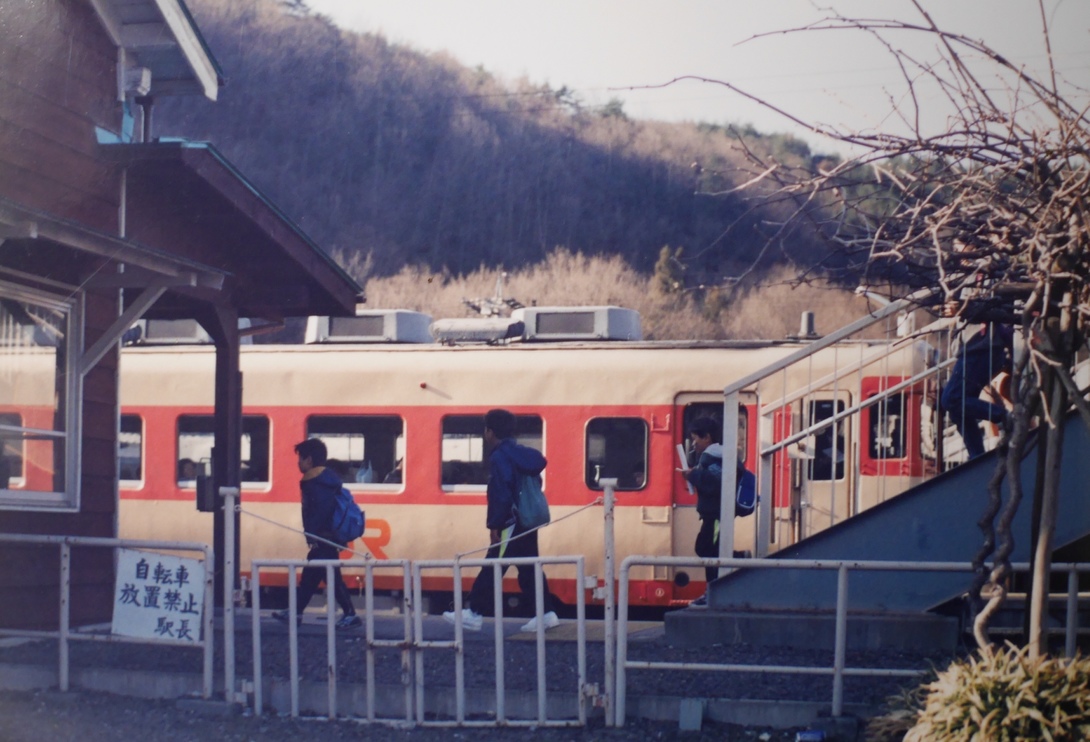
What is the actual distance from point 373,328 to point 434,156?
45446mm

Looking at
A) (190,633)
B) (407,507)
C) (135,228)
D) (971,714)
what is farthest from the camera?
(407,507)

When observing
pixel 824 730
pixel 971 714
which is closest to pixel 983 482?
pixel 824 730

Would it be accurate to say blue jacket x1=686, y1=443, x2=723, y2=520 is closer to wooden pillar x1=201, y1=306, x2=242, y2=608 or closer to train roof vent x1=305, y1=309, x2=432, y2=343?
wooden pillar x1=201, y1=306, x2=242, y2=608

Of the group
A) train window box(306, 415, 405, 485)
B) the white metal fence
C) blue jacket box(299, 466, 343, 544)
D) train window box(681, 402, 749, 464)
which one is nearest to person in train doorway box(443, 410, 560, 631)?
blue jacket box(299, 466, 343, 544)

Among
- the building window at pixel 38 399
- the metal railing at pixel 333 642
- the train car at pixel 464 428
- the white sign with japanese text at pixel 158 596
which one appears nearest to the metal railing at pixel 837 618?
the metal railing at pixel 333 642

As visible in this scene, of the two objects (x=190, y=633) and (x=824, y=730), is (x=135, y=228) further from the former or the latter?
(x=824, y=730)

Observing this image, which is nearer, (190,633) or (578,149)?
(190,633)

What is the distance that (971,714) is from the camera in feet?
16.6

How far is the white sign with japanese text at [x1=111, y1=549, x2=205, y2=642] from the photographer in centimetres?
741

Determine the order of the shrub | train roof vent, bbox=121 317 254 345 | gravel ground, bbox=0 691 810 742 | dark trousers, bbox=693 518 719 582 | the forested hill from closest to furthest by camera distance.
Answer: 1. the shrub
2. gravel ground, bbox=0 691 810 742
3. dark trousers, bbox=693 518 719 582
4. train roof vent, bbox=121 317 254 345
5. the forested hill

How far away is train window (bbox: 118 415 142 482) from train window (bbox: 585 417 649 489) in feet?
16.9

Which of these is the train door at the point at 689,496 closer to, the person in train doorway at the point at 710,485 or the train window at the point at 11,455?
the person in train doorway at the point at 710,485

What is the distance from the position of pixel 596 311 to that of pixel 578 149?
150 feet

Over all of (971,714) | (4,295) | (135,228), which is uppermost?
(135,228)
